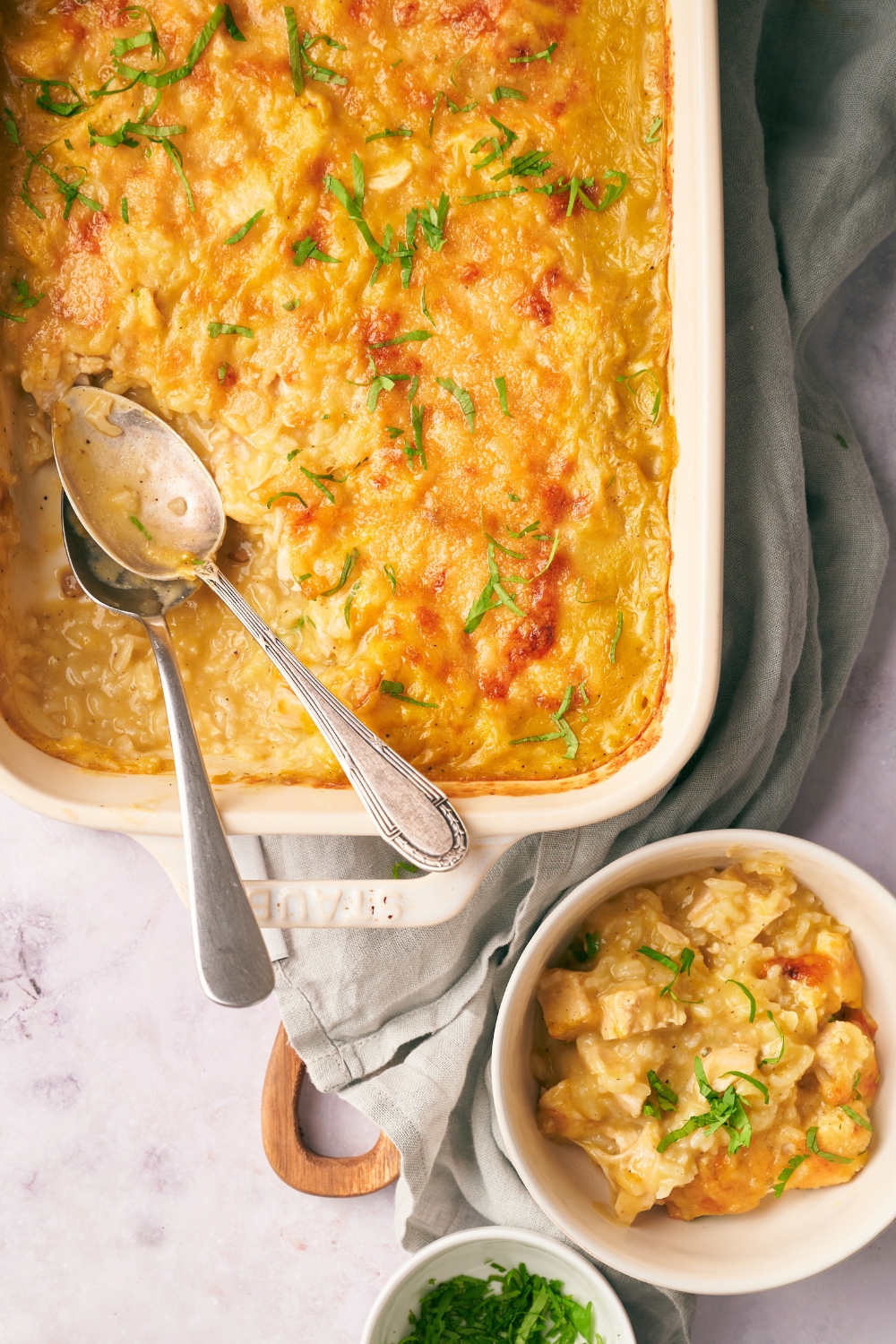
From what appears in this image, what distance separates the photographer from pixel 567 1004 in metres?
2.01

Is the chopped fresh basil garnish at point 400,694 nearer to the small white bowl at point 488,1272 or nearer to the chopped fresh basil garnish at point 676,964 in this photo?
the chopped fresh basil garnish at point 676,964

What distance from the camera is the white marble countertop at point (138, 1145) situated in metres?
2.39

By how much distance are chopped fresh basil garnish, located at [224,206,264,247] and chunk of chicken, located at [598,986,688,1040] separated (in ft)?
5.05

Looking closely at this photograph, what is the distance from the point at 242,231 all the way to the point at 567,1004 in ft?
5.10

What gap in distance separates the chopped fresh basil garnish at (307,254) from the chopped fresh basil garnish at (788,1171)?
1.91 m

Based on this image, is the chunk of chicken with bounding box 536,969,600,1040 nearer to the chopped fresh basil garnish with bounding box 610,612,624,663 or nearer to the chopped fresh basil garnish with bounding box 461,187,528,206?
the chopped fresh basil garnish with bounding box 610,612,624,663

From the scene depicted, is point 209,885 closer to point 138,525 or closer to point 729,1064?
point 138,525

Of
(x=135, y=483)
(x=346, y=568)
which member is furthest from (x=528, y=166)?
(x=135, y=483)

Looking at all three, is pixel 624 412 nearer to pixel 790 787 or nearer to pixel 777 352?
pixel 777 352

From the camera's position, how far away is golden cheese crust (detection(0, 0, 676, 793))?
1831 mm

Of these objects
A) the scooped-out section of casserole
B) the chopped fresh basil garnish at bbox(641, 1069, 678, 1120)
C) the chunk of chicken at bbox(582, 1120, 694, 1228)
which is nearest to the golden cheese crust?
the scooped-out section of casserole

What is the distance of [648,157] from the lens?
1893mm

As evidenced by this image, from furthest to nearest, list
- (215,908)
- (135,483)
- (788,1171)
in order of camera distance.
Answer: (788,1171)
(135,483)
(215,908)

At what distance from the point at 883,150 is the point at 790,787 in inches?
50.3
